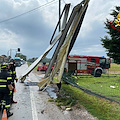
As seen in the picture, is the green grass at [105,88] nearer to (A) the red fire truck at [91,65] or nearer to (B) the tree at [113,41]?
(B) the tree at [113,41]

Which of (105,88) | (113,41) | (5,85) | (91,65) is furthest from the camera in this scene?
(91,65)

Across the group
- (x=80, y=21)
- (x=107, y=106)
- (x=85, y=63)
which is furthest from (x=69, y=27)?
(x=85, y=63)

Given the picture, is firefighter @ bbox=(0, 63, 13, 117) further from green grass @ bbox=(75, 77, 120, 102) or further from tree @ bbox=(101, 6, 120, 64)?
tree @ bbox=(101, 6, 120, 64)

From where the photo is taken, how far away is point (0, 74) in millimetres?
4477

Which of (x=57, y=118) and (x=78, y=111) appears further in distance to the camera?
(x=78, y=111)

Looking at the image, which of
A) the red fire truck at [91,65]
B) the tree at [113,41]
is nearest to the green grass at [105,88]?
the tree at [113,41]

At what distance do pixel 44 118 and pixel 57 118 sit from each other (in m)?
0.43

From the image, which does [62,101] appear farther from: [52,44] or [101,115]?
[52,44]

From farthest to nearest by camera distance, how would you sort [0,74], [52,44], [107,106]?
[52,44]
[107,106]
[0,74]

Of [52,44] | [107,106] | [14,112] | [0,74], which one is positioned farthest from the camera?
[52,44]

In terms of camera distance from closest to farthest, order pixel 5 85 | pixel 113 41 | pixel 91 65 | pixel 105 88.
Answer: pixel 5 85, pixel 105 88, pixel 113 41, pixel 91 65

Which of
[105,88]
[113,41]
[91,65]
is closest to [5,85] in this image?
[105,88]

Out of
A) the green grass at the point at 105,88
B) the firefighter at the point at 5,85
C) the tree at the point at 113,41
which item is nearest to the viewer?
the firefighter at the point at 5,85

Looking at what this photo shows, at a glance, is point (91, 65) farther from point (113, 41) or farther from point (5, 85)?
point (5, 85)
